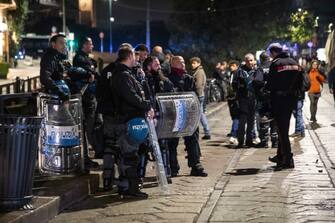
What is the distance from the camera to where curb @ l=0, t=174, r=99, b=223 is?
20.4 feet

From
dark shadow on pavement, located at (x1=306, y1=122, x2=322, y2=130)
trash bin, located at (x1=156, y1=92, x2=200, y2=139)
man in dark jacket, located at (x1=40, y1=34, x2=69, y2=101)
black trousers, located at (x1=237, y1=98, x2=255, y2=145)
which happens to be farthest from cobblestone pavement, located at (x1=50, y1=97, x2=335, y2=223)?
dark shadow on pavement, located at (x1=306, y1=122, x2=322, y2=130)

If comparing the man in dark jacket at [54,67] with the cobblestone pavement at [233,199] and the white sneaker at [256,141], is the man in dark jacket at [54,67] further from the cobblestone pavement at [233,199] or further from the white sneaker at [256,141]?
the white sneaker at [256,141]

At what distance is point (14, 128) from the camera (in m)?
6.20

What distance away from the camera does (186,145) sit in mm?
9445

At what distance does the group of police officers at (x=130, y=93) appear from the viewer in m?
7.64

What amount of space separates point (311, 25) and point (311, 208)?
55.9 m

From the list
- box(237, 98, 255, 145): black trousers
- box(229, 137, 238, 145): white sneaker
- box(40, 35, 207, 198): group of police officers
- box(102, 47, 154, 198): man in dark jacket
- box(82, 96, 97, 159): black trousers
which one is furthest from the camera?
box(229, 137, 238, 145): white sneaker

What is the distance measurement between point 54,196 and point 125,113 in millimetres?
1341

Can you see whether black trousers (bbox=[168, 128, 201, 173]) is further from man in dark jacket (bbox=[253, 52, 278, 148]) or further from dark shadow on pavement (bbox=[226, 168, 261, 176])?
man in dark jacket (bbox=[253, 52, 278, 148])

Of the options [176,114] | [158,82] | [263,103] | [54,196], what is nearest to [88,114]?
[158,82]

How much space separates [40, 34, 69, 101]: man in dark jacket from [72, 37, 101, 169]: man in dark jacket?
0.64 metres

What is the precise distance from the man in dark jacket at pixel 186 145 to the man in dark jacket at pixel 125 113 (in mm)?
1601

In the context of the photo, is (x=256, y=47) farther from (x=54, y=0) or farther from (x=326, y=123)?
(x=326, y=123)

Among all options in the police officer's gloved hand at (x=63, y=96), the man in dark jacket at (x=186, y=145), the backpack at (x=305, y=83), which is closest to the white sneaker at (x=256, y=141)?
the backpack at (x=305, y=83)
